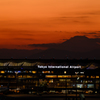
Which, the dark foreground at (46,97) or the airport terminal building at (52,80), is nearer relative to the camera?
the dark foreground at (46,97)

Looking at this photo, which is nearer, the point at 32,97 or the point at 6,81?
the point at 32,97

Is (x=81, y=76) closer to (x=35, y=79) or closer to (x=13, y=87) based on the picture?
(x=35, y=79)

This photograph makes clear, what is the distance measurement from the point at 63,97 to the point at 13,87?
211 feet

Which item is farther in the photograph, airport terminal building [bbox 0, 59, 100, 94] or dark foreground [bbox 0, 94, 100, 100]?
airport terminal building [bbox 0, 59, 100, 94]

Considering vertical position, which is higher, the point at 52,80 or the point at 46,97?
the point at 52,80

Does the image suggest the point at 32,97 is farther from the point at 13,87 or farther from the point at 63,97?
the point at 13,87

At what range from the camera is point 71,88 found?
624ft

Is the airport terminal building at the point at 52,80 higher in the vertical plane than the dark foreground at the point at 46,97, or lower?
higher

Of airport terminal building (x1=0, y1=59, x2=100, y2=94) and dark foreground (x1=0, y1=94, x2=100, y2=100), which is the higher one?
airport terminal building (x1=0, y1=59, x2=100, y2=94)

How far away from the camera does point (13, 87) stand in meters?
190

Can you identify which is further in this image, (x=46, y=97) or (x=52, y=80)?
(x=52, y=80)

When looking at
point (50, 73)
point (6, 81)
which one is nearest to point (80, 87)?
point (50, 73)

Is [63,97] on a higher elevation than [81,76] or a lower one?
lower

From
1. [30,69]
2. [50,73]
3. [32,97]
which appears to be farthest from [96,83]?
[32,97]
